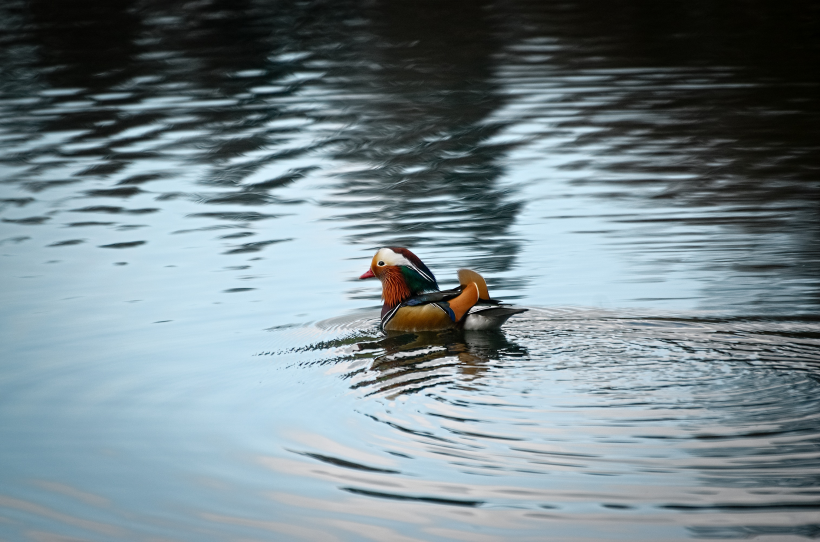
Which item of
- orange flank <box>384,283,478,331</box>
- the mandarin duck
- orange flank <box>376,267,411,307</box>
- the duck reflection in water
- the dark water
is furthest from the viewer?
orange flank <box>376,267,411,307</box>

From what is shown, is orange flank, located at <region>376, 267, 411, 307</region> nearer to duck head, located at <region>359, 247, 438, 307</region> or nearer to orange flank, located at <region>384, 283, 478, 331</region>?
duck head, located at <region>359, 247, 438, 307</region>

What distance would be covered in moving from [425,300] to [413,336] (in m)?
0.23

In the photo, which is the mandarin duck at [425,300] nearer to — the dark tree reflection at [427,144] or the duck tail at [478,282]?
the duck tail at [478,282]

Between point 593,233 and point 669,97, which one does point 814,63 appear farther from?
point 593,233

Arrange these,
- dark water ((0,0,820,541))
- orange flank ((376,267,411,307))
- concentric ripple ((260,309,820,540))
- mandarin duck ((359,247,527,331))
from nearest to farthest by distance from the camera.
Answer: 1. concentric ripple ((260,309,820,540))
2. dark water ((0,0,820,541))
3. mandarin duck ((359,247,527,331))
4. orange flank ((376,267,411,307))

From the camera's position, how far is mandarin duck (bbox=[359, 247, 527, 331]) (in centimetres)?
645

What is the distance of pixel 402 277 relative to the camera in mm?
6918

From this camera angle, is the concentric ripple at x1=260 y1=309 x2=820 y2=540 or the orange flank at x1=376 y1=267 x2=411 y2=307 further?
the orange flank at x1=376 y1=267 x2=411 y2=307

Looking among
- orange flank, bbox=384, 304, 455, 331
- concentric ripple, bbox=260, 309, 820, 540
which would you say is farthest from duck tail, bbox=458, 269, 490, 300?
concentric ripple, bbox=260, 309, 820, 540

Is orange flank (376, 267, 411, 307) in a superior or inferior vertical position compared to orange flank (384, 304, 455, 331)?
superior

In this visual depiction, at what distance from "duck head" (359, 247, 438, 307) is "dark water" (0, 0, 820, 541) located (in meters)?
0.25

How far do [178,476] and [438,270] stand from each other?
3.35 meters

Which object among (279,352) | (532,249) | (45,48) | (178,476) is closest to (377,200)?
(532,249)

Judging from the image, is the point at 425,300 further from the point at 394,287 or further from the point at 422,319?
the point at 394,287
